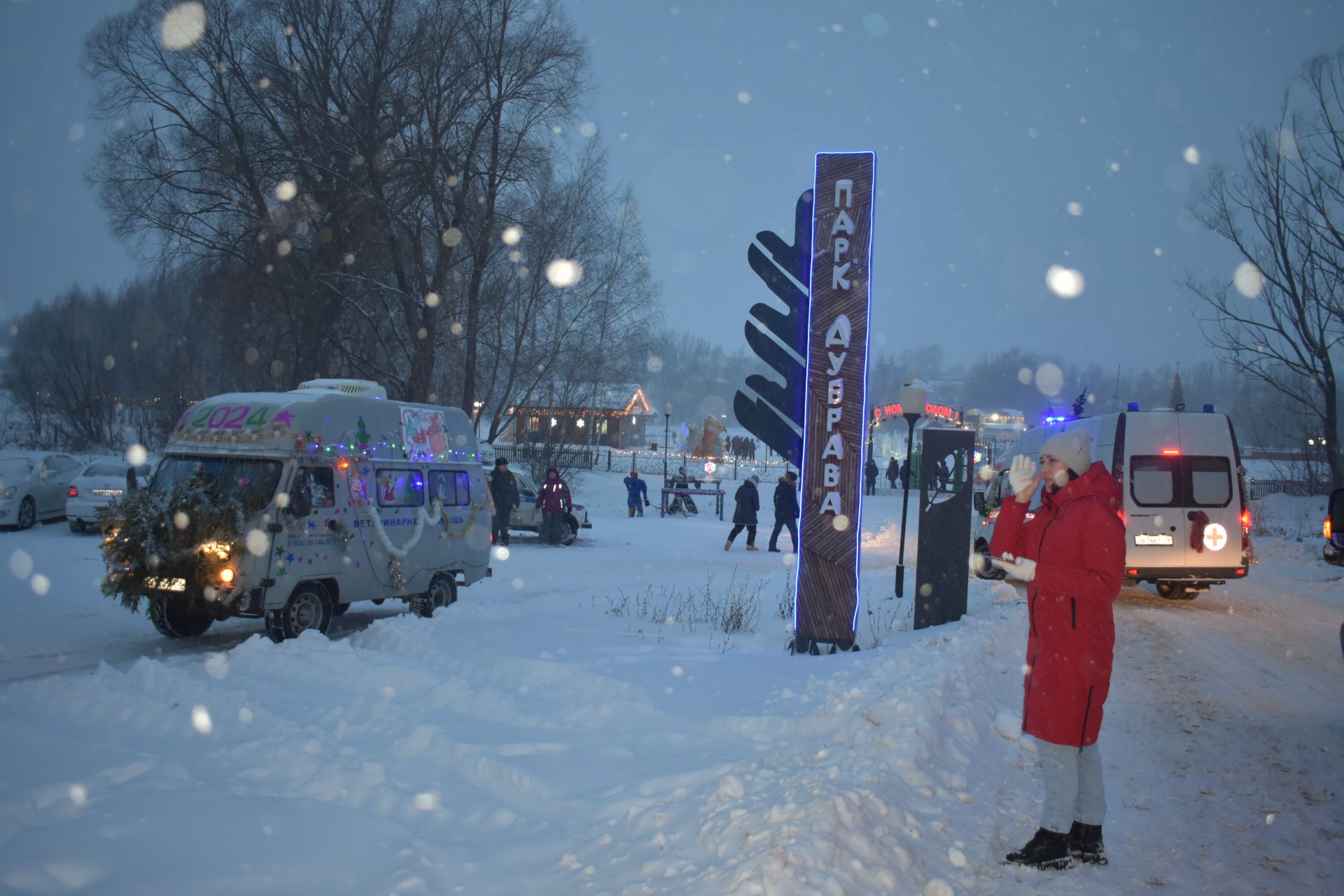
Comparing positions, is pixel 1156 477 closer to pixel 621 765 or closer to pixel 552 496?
pixel 621 765

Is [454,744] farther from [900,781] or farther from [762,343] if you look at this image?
[762,343]

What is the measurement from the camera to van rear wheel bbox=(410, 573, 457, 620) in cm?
1214

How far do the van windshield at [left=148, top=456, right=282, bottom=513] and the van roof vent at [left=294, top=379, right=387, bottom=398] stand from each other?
2.06m

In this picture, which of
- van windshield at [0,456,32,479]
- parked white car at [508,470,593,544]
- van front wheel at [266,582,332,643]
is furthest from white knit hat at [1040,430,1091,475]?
van windshield at [0,456,32,479]

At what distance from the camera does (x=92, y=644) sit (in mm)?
9805

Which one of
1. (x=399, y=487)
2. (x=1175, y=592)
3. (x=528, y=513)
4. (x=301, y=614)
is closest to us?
(x=301, y=614)

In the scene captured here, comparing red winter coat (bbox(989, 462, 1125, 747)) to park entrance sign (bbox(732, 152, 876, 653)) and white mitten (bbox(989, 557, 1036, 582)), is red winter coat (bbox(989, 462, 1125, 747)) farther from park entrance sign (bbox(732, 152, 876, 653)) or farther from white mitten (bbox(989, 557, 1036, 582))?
park entrance sign (bbox(732, 152, 876, 653))

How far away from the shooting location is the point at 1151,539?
13156 millimetres

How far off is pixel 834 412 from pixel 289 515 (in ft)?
19.6

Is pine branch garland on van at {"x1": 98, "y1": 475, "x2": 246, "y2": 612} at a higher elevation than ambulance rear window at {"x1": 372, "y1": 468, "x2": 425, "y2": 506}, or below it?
below

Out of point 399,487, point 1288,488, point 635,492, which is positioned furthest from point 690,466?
point 399,487

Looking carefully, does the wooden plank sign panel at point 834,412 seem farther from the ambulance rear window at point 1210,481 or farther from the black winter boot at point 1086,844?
the ambulance rear window at point 1210,481

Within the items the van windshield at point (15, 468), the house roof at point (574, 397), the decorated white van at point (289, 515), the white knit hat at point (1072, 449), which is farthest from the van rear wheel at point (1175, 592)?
the van windshield at point (15, 468)

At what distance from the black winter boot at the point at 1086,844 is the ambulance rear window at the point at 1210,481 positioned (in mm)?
10326
